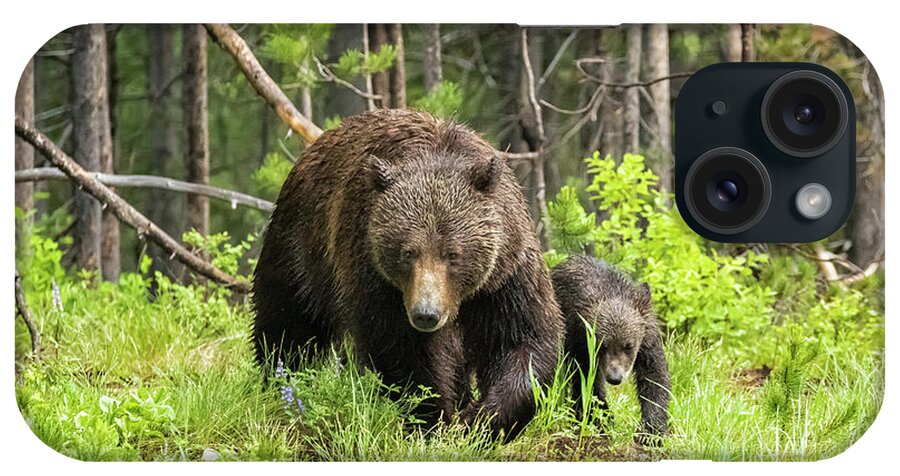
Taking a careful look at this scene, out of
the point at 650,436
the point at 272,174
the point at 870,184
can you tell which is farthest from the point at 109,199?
the point at 870,184

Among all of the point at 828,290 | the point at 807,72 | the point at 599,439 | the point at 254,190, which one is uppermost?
the point at 807,72

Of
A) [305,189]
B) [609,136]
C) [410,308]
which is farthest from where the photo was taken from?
[305,189]

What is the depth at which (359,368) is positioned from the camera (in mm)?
8797

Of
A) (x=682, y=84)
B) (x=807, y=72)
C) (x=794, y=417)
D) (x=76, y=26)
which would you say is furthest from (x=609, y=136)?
(x=76, y=26)

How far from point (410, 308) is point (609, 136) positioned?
141 centimetres

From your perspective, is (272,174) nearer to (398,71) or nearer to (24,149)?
(398,71)

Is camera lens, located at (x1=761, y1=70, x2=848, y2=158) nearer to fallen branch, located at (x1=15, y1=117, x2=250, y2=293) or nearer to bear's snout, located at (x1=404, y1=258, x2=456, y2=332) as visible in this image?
bear's snout, located at (x1=404, y1=258, x2=456, y2=332)

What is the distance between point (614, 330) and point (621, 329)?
4cm

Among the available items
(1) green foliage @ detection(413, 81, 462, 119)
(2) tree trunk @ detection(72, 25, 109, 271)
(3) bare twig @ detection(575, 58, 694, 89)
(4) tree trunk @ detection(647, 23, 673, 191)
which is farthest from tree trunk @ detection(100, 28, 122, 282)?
(4) tree trunk @ detection(647, 23, 673, 191)

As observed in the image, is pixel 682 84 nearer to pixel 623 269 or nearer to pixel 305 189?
pixel 623 269

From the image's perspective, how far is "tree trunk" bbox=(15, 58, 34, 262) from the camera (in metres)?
8.90

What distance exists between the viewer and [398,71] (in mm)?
8836

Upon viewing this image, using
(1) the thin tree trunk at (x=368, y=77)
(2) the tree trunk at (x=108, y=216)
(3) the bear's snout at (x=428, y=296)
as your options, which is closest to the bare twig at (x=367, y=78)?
(1) the thin tree trunk at (x=368, y=77)

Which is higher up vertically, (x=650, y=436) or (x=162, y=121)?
(x=162, y=121)
